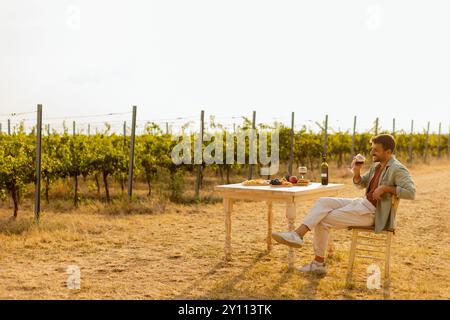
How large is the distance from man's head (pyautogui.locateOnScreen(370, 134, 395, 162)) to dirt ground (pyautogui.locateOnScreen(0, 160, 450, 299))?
1131 mm

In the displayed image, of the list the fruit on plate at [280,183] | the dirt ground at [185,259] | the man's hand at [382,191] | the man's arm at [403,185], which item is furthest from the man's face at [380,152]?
the dirt ground at [185,259]

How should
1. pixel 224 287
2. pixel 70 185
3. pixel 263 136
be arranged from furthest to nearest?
pixel 263 136 < pixel 70 185 < pixel 224 287

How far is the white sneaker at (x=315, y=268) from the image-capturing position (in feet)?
15.4

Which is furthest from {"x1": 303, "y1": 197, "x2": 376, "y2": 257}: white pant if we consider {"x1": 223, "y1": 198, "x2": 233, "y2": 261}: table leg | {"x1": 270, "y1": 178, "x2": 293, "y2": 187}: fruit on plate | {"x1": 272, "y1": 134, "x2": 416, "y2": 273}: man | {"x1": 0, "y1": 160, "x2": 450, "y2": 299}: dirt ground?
{"x1": 223, "y1": 198, "x2": 233, "y2": 261}: table leg

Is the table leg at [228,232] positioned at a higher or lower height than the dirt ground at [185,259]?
higher

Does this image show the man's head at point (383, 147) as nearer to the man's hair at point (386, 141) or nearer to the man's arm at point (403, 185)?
the man's hair at point (386, 141)

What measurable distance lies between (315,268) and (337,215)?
24.4 inches

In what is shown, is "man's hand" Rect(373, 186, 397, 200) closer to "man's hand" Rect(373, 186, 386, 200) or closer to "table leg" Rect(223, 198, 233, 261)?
"man's hand" Rect(373, 186, 386, 200)

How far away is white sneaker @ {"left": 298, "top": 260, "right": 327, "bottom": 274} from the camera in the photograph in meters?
4.70
